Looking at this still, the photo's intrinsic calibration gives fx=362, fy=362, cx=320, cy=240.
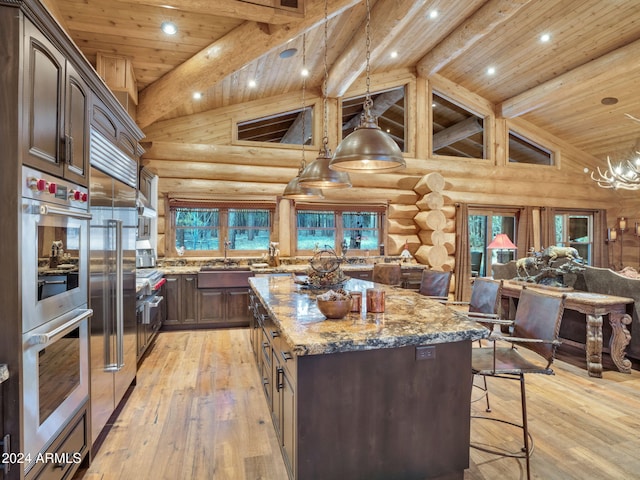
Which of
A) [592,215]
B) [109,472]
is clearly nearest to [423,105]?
[592,215]

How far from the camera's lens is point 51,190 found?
5.40ft

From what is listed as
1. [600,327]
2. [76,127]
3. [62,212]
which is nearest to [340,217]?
[600,327]

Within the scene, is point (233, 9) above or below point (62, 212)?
above

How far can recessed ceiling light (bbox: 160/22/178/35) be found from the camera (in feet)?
12.0

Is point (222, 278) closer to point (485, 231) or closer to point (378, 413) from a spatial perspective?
point (378, 413)

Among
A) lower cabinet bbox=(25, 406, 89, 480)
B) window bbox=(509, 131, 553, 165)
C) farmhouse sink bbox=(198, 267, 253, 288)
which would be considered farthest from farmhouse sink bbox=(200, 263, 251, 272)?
window bbox=(509, 131, 553, 165)

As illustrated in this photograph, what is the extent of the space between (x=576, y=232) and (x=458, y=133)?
11.9 feet

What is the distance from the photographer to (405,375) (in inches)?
71.9

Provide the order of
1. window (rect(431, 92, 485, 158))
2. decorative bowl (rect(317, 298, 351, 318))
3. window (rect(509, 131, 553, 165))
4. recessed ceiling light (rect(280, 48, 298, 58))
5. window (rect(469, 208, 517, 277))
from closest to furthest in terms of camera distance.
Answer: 1. decorative bowl (rect(317, 298, 351, 318))
2. recessed ceiling light (rect(280, 48, 298, 58))
3. window (rect(469, 208, 517, 277))
4. window (rect(431, 92, 485, 158))
5. window (rect(509, 131, 553, 165))

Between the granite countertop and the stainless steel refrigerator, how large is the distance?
41.3 inches

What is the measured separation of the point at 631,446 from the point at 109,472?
3268 mm

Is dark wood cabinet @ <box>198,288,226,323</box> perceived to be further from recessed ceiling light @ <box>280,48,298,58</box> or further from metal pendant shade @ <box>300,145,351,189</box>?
recessed ceiling light @ <box>280,48,298,58</box>

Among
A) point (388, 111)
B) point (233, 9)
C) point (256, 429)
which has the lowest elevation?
point (256, 429)

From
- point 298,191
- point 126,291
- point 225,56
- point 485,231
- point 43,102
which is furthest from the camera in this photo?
point 485,231
